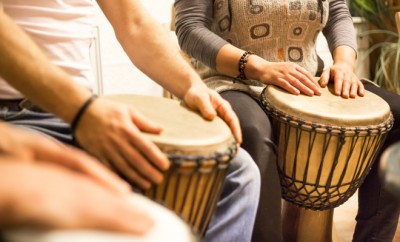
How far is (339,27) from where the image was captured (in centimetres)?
166

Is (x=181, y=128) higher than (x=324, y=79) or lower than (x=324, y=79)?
higher

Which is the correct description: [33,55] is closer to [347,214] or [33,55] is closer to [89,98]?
[89,98]

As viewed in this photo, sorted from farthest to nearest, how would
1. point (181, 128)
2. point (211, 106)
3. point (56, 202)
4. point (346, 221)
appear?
1. point (346, 221)
2. point (211, 106)
3. point (181, 128)
4. point (56, 202)

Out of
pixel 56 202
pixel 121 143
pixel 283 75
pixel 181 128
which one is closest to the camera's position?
pixel 56 202

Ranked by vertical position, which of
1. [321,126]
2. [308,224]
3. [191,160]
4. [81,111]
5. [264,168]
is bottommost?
[308,224]

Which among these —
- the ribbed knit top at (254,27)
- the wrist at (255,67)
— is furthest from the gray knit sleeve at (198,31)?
the wrist at (255,67)

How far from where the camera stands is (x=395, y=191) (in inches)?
22.2

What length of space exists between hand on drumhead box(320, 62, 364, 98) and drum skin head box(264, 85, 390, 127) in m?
0.02

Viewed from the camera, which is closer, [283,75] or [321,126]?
[321,126]

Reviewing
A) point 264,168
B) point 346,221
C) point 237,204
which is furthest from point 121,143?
point 346,221

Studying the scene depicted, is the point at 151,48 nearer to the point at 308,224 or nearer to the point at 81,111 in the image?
the point at 81,111

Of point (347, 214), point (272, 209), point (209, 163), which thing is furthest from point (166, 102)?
point (347, 214)

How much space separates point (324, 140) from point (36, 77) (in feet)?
2.43

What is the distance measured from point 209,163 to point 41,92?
0.33 metres
